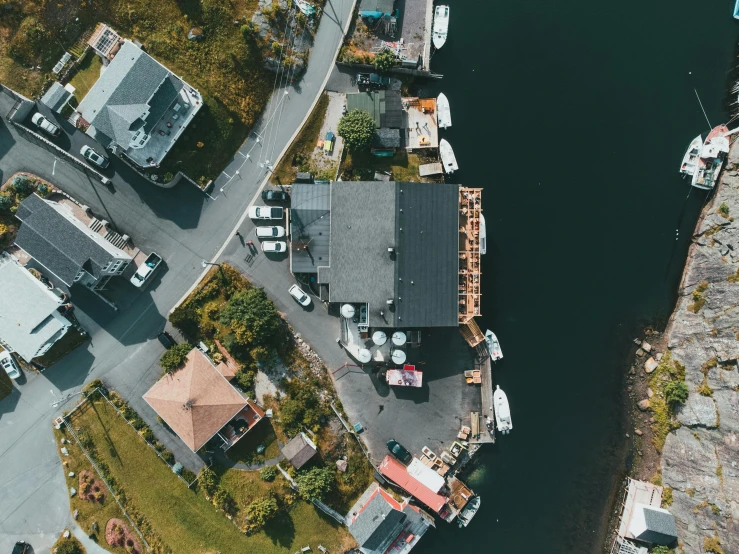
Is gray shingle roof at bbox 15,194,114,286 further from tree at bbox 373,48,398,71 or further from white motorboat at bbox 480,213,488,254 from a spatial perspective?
white motorboat at bbox 480,213,488,254

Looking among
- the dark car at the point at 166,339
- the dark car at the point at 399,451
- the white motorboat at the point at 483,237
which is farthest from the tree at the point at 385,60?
the dark car at the point at 399,451

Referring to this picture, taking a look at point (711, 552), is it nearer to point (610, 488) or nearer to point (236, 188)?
point (610, 488)

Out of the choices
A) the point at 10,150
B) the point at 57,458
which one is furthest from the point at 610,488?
the point at 10,150

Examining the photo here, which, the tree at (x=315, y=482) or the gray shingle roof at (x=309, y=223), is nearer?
the tree at (x=315, y=482)

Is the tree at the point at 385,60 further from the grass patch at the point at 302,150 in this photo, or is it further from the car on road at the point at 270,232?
the car on road at the point at 270,232

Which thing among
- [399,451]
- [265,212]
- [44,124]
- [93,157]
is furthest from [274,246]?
[44,124]

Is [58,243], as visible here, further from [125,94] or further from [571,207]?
[571,207]

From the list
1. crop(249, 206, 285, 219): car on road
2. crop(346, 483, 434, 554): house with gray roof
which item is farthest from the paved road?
crop(346, 483, 434, 554): house with gray roof
